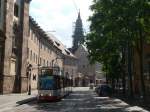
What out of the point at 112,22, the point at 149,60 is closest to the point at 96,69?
the point at 149,60

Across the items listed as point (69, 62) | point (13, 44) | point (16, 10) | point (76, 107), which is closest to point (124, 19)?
point (76, 107)

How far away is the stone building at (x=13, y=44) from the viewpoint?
174ft

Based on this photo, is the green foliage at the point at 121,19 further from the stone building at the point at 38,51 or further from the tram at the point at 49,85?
the stone building at the point at 38,51

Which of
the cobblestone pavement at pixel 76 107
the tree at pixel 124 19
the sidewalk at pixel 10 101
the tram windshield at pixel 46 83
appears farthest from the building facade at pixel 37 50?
the cobblestone pavement at pixel 76 107

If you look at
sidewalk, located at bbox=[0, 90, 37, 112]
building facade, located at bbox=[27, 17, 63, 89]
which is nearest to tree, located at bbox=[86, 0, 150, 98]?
sidewalk, located at bbox=[0, 90, 37, 112]

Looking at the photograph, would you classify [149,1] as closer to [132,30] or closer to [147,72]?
[132,30]

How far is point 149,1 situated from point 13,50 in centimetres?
3021

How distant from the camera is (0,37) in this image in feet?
168

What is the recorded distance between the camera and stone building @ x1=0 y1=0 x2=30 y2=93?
53.0m

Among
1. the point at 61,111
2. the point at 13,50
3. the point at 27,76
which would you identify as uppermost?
the point at 13,50

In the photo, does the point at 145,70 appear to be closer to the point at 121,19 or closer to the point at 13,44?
the point at 13,44

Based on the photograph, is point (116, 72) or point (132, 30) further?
point (116, 72)

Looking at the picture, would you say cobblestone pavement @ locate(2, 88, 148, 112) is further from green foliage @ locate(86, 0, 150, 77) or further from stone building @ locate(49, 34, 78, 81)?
stone building @ locate(49, 34, 78, 81)

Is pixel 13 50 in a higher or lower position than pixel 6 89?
higher
